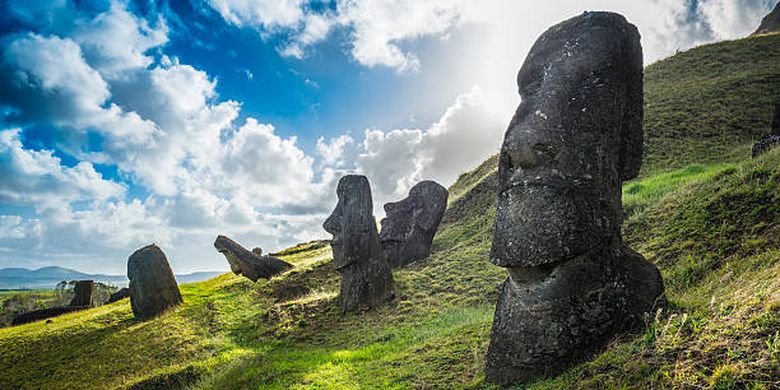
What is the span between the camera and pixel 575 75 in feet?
21.6

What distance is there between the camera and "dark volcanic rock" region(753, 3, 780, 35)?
177ft

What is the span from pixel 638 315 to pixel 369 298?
1121 centimetres

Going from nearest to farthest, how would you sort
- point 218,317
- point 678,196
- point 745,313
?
point 745,313
point 678,196
point 218,317

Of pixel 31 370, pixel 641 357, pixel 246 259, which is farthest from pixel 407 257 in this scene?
pixel 641 357

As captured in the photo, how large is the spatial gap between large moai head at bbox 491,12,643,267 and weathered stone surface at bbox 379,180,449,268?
51.2ft

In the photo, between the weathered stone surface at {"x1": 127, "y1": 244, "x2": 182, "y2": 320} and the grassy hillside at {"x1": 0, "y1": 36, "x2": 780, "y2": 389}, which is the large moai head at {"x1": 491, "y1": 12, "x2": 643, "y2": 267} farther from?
the weathered stone surface at {"x1": 127, "y1": 244, "x2": 182, "y2": 320}

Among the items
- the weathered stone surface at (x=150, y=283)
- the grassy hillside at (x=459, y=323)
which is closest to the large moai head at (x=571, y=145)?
the grassy hillside at (x=459, y=323)

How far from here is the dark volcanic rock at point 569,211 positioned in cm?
581

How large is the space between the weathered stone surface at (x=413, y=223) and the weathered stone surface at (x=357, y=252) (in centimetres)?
518

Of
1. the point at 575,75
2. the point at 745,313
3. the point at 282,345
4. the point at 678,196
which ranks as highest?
the point at 575,75

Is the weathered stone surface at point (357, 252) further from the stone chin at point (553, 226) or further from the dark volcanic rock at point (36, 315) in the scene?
the dark volcanic rock at point (36, 315)

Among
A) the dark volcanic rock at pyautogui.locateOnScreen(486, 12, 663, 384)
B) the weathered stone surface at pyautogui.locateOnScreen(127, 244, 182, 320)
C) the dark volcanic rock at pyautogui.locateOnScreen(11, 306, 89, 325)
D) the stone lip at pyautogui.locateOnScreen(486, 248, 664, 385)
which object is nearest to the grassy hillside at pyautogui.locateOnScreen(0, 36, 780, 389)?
the stone lip at pyautogui.locateOnScreen(486, 248, 664, 385)

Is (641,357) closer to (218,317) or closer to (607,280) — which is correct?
(607,280)

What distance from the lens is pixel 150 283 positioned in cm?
1911
